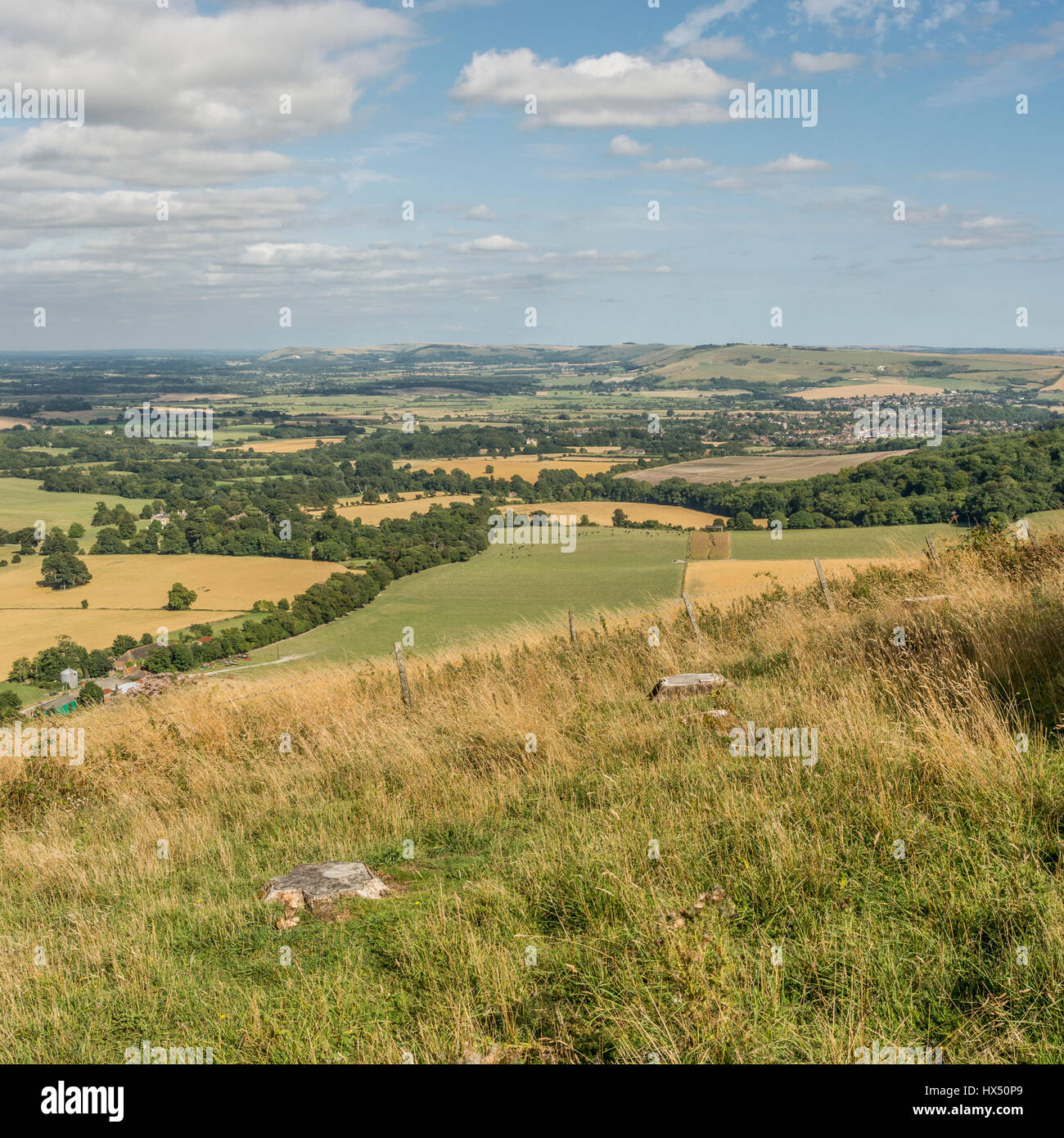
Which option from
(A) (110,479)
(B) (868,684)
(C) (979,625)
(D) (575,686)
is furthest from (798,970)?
(A) (110,479)

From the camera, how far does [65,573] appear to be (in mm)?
59688

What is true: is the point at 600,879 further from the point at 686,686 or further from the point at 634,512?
the point at 634,512

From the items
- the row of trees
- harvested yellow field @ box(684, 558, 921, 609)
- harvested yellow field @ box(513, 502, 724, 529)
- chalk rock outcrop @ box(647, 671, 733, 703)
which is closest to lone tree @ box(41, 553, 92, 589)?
the row of trees

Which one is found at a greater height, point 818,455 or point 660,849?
point 818,455

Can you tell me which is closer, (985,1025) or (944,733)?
(985,1025)

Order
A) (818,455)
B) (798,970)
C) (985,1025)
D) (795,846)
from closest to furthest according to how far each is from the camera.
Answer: (985,1025) → (798,970) → (795,846) → (818,455)

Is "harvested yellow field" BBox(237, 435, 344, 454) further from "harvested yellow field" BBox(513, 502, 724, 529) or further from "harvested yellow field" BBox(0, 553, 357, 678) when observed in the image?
"harvested yellow field" BBox(0, 553, 357, 678)

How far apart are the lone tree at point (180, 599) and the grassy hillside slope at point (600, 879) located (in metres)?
47.5

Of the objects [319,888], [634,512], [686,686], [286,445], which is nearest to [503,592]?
[634,512]

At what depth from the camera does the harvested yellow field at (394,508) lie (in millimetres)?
84938

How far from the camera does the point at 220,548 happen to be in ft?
240

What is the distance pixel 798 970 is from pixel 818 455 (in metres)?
110

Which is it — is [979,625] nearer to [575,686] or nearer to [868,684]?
[868,684]
